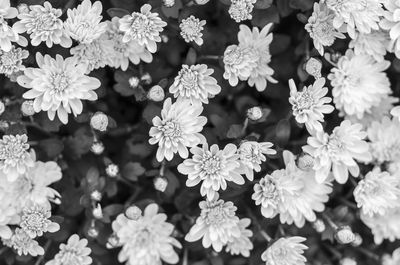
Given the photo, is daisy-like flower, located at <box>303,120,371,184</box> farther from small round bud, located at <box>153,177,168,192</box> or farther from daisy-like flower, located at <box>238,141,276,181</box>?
small round bud, located at <box>153,177,168,192</box>

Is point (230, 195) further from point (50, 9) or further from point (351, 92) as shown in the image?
point (50, 9)

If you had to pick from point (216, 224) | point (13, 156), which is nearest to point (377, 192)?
point (216, 224)

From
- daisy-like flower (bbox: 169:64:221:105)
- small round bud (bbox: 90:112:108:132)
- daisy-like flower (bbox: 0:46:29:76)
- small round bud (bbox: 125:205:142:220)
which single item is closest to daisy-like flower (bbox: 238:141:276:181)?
daisy-like flower (bbox: 169:64:221:105)

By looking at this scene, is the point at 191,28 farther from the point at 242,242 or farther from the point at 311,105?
the point at 242,242

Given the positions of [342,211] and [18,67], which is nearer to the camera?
[18,67]

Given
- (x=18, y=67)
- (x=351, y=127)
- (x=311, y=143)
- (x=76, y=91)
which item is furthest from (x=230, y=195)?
(x=18, y=67)

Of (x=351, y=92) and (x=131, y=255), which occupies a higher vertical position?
(x=351, y=92)

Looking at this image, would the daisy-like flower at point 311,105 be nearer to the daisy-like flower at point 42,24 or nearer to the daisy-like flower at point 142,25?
the daisy-like flower at point 142,25
